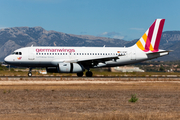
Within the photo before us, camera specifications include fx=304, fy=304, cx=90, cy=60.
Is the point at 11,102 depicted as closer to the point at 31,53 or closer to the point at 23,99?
the point at 23,99

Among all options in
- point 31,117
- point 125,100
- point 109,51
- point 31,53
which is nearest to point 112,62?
point 109,51

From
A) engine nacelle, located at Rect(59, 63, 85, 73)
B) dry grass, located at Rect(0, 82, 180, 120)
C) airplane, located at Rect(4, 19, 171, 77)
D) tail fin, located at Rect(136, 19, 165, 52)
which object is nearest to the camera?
dry grass, located at Rect(0, 82, 180, 120)

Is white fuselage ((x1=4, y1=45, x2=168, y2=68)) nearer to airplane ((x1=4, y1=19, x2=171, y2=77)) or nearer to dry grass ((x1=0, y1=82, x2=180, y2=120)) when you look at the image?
airplane ((x1=4, y1=19, x2=171, y2=77))

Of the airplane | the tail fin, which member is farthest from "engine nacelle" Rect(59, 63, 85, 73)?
the tail fin

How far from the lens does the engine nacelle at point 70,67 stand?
38281 millimetres

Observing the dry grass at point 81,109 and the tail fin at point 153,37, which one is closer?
the dry grass at point 81,109

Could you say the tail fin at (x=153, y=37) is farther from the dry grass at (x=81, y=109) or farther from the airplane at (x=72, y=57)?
the dry grass at (x=81, y=109)

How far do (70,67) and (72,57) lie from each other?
10.9 feet

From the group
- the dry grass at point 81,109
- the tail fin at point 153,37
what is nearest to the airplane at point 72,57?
the tail fin at point 153,37

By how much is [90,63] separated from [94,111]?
87.5 feet

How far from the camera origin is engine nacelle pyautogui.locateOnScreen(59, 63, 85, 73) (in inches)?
1507

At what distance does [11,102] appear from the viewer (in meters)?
17.6

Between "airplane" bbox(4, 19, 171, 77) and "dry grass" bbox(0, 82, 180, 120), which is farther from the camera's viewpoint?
"airplane" bbox(4, 19, 171, 77)

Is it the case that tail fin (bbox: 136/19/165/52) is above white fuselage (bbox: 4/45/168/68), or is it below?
above
